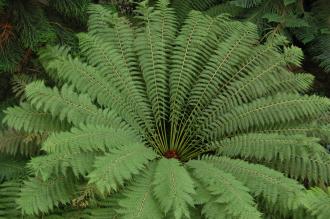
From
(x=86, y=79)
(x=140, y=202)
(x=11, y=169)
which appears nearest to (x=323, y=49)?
(x=86, y=79)

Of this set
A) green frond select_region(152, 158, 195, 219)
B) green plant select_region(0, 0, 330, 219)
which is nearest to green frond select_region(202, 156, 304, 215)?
green plant select_region(0, 0, 330, 219)

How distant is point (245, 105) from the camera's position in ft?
13.3

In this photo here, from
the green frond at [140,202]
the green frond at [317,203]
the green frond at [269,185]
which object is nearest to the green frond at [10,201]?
the green frond at [140,202]

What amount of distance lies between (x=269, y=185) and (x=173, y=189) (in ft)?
2.62

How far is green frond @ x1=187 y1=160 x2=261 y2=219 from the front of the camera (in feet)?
10.2

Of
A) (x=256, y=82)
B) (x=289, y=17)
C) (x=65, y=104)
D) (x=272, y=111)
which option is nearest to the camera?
(x=65, y=104)

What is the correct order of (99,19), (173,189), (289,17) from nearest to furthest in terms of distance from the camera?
(173,189), (99,19), (289,17)

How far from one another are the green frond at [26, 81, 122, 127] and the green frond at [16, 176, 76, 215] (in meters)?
0.51

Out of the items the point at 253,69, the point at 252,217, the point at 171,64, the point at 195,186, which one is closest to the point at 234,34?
the point at 253,69

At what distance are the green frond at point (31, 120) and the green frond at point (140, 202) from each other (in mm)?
840

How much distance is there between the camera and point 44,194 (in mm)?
3342

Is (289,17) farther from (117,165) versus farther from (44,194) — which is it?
(44,194)

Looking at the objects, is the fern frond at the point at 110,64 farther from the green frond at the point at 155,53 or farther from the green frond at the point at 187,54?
the green frond at the point at 187,54

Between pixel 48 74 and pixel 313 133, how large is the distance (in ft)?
8.83
